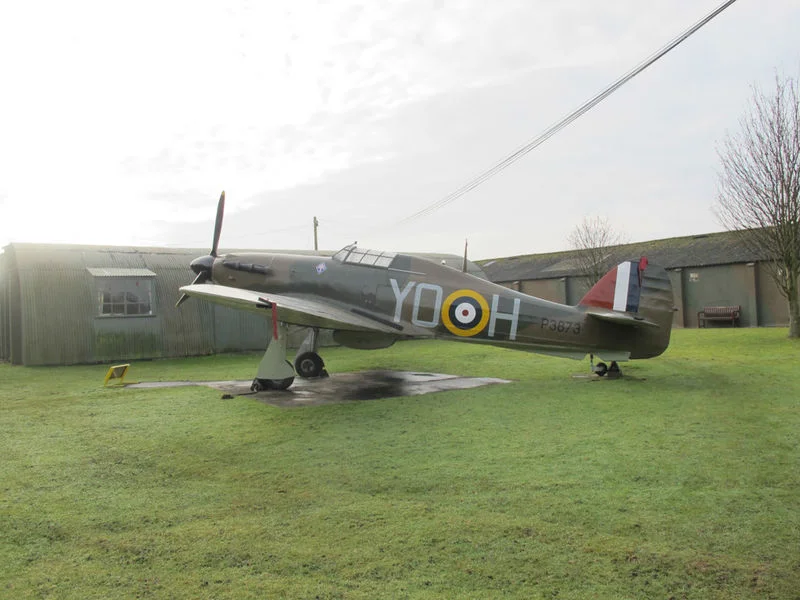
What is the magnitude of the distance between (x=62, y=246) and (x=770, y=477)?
20.4 meters

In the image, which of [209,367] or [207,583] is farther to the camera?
[209,367]

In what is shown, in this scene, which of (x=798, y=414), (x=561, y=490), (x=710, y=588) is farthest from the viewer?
(x=798, y=414)

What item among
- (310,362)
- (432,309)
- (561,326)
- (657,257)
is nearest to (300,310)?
(310,362)

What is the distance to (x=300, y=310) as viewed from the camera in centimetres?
1001

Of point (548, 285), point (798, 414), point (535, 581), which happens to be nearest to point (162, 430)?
point (535, 581)

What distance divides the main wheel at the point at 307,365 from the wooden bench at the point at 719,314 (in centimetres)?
2619

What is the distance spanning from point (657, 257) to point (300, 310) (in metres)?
31.1

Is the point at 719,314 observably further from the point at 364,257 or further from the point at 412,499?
the point at 412,499

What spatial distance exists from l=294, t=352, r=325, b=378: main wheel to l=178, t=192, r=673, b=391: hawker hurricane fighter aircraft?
21 millimetres

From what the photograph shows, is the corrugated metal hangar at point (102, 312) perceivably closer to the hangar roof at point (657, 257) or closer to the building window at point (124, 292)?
the building window at point (124, 292)

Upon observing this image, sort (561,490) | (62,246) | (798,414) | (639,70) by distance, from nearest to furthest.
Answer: (561,490), (798,414), (639,70), (62,246)

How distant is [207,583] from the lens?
3.19m

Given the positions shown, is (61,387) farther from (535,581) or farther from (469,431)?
(535,581)

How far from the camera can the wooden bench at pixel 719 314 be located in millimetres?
29984
